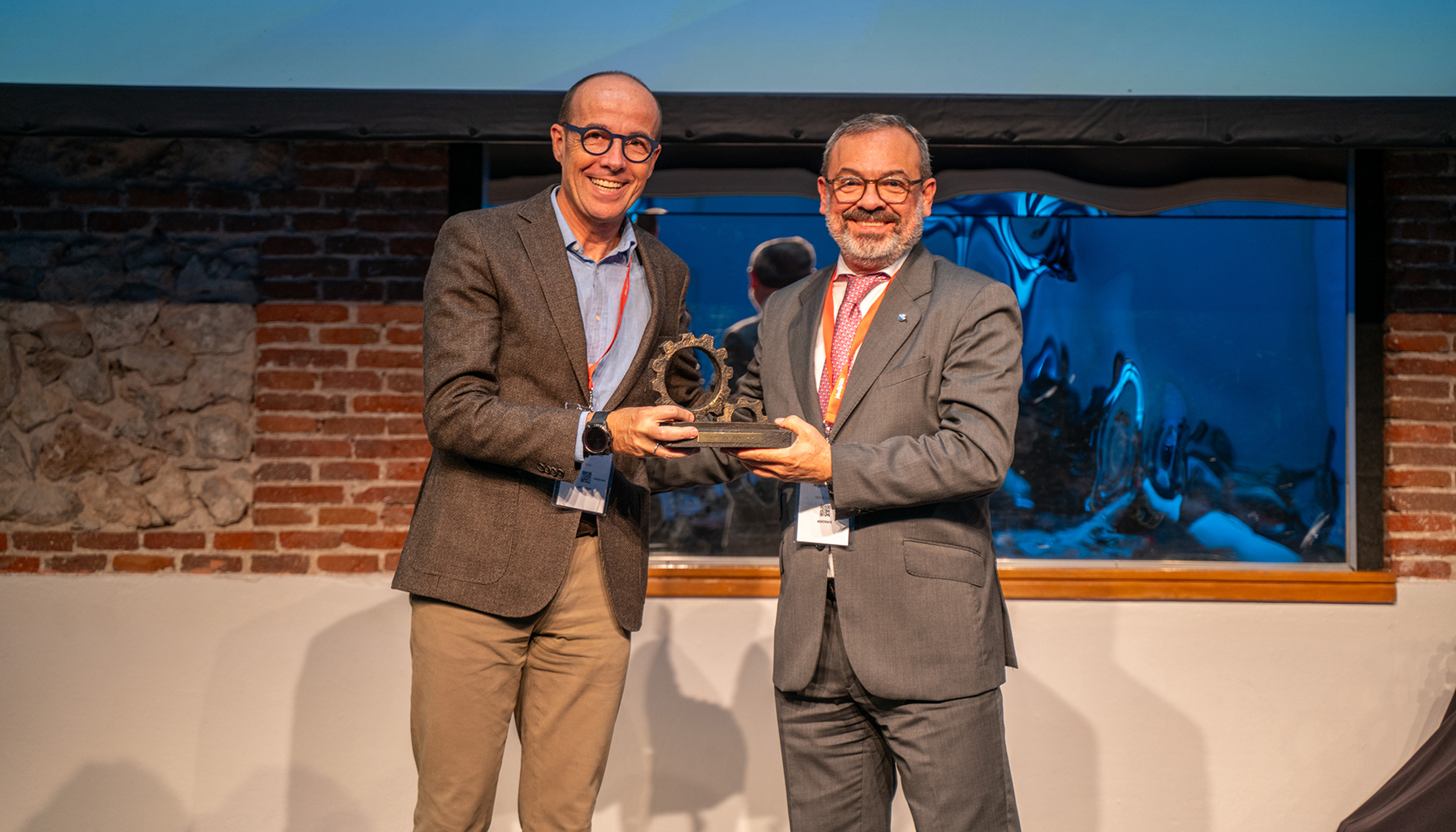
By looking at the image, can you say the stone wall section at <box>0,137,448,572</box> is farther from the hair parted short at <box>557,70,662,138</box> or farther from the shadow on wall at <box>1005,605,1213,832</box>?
the shadow on wall at <box>1005,605,1213,832</box>

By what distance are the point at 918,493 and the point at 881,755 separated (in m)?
0.68

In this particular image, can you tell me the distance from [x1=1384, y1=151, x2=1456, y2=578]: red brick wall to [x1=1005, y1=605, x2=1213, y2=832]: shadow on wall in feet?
3.49

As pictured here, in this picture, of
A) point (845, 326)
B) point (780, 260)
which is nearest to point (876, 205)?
point (845, 326)

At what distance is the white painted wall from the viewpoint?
3.56m

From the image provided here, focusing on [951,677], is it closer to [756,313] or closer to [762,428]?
[762,428]

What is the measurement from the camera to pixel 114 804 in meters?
3.54

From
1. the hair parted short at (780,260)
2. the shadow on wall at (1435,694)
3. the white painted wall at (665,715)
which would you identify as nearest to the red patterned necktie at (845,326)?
the hair parted short at (780,260)

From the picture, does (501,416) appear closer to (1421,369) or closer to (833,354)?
(833,354)

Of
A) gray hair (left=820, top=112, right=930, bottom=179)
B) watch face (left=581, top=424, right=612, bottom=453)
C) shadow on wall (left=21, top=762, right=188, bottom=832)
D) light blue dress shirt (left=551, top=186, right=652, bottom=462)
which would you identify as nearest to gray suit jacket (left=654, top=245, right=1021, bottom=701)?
gray hair (left=820, top=112, right=930, bottom=179)

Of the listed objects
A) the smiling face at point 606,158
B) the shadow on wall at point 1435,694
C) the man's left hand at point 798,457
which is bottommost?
the shadow on wall at point 1435,694

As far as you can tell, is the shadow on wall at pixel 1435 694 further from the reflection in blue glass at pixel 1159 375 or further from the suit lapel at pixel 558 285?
the suit lapel at pixel 558 285

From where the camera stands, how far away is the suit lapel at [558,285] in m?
2.15

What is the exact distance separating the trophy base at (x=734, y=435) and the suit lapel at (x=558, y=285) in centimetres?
29

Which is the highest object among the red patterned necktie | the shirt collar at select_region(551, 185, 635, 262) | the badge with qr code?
the shirt collar at select_region(551, 185, 635, 262)
